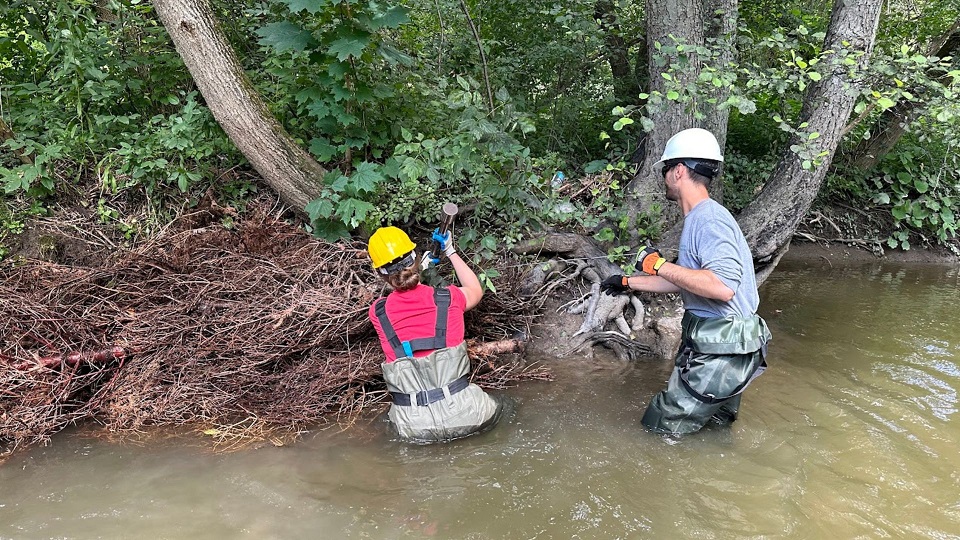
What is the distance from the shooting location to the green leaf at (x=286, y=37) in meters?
4.34

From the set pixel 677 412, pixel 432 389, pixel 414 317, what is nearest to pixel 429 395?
pixel 432 389

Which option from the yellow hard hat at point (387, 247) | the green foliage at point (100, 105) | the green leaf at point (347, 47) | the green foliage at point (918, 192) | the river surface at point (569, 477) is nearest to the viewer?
the river surface at point (569, 477)

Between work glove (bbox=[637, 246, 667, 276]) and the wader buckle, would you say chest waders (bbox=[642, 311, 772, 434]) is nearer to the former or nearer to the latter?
work glove (bbox=[637, 246, 667, 276])

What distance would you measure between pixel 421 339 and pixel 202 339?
1845 millimetres

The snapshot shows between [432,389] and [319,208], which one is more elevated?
[319,208]

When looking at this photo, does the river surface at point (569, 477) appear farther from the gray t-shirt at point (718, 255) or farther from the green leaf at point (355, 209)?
the green leaf at point (355, 209)

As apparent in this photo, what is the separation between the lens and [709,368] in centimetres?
338

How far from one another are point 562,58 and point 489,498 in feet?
19.3

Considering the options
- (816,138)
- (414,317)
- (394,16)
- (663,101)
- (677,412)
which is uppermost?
(394,16)

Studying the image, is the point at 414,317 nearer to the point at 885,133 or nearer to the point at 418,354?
the point at 418,354

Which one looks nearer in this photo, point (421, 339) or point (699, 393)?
point (699, 393)

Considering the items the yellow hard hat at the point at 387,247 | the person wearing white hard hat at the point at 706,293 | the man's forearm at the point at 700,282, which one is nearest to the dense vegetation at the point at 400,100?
the person wearing white hard hat at the point at 706,293

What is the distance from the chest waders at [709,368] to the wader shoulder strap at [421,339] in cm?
144

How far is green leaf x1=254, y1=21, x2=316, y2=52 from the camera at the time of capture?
4344 mm
